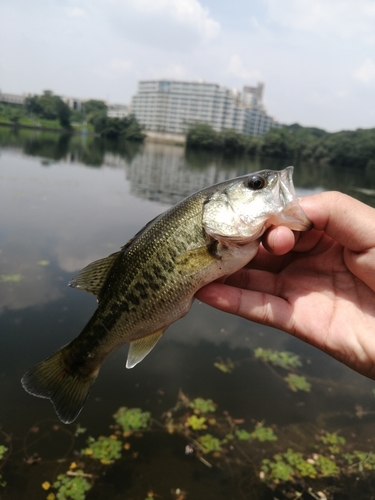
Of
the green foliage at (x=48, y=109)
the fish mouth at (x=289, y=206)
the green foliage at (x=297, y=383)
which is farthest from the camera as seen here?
the green foliage at (x=48, y=109)

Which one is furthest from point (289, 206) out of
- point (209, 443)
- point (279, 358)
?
point (279, 358)

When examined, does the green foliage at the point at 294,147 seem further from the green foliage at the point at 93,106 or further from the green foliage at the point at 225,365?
the green foliage at the point at 225,365

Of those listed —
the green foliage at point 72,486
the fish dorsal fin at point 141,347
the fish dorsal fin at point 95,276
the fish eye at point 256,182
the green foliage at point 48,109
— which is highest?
the green foliage at point 48,109

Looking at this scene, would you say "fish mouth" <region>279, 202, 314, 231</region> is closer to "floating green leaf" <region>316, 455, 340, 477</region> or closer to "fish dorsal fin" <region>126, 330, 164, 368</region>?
"fish dorsal fin" <region>126, 330, 164, 368</region>

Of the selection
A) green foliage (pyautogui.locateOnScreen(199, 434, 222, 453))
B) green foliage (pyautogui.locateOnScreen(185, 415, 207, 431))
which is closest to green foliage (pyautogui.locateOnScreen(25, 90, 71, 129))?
green foliage (pyautogui.locateOnScreen(185, 415, 207, 431))

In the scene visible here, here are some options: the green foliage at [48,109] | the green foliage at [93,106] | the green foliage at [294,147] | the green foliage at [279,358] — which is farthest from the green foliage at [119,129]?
the green foliage at [279,358]

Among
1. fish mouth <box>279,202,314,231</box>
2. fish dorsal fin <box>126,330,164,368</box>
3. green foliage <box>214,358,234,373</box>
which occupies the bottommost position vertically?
green foliage <box>214,358,234,373</box>
